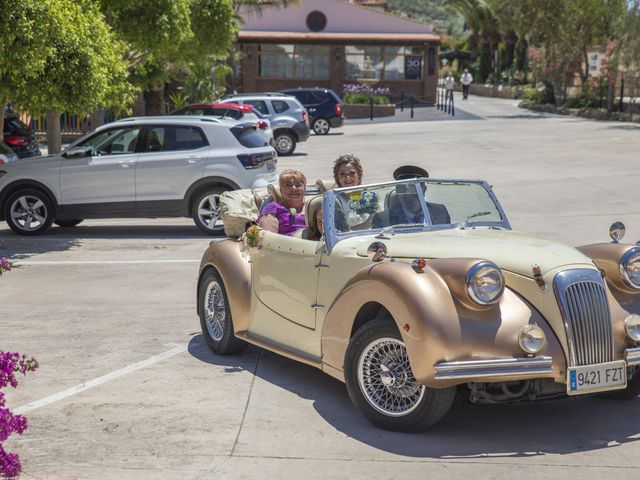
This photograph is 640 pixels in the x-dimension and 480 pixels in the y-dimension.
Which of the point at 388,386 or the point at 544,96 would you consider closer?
the point at 388,386

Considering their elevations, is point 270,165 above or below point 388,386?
above

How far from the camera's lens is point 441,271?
20.8 feet

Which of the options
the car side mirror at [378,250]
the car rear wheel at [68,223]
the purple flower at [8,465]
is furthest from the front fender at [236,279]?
the car rear wheel at [68,223]

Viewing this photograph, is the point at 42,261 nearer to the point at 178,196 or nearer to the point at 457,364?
the point at 178,196

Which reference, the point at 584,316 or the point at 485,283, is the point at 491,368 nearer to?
the point at 485,283

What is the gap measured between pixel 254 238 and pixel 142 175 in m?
7.91

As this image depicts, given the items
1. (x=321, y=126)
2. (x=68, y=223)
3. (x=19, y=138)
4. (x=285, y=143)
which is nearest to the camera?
(x=68, y=223)

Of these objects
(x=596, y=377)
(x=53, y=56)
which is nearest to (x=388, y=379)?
(x=596, y=377)

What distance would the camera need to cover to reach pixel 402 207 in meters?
7.55

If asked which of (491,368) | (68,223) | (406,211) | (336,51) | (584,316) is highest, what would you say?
(336,51)

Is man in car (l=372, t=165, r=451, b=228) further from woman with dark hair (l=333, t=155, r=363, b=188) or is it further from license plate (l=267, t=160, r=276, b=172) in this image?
license plate (l=267, t=160, r=276, b=172)

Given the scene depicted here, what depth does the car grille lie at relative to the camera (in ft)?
20.2

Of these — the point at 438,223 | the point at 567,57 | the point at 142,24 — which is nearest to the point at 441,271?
the point at 438,223

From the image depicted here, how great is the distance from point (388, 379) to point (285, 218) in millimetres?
2490
